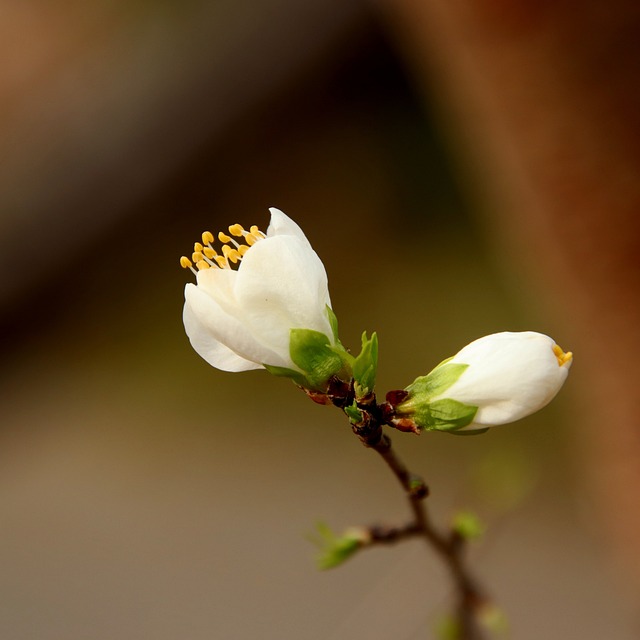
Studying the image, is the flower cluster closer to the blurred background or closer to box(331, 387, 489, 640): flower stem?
box(331, 387, 489, 640): flower stem

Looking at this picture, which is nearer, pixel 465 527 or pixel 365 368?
pixel 365 368

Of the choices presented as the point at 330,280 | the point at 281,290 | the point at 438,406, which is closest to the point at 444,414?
the point at 438,406

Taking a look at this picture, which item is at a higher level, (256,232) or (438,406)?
(256,232)

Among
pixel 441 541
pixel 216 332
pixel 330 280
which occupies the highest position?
pixel 330 280

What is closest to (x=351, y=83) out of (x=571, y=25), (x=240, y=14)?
(x=240, y=14)

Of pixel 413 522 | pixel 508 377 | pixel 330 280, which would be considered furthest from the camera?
pixel 330 280

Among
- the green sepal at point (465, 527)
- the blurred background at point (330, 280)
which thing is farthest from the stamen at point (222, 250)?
the blurred background at point (330, 280)

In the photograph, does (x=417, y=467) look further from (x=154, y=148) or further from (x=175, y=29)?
(x=175, y=29)

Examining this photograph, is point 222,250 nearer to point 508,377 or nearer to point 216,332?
point 216,332
